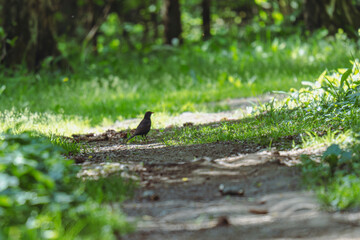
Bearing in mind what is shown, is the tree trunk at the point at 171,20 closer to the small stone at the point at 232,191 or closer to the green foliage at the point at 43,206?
the small stone at the point at 232,191

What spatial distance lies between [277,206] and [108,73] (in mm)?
10203

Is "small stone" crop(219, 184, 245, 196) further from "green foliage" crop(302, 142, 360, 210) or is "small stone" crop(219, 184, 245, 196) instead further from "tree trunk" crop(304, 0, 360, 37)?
"tree trunk" crop(304, 0, 360, 37)

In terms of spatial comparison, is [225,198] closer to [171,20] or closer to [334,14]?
[334,14]

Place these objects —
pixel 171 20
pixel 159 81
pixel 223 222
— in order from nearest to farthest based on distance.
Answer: pixel 223 222
pixel 159 81
pixel 171 20

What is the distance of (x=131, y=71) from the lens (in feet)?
43.7

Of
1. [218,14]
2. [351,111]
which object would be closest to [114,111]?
[351,111]

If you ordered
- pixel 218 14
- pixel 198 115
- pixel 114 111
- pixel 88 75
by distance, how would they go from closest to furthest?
1. pixel 198 115
2. pixel 114 111
3. pixel 88 75
4. pixel 218 14

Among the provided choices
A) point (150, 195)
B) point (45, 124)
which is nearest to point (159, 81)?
point (45, 124)

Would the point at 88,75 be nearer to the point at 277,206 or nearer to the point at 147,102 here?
the point at 147,102

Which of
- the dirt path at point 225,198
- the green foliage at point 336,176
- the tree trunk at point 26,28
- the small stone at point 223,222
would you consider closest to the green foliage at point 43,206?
the dirt path at point 225,198

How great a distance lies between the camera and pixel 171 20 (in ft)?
52.2

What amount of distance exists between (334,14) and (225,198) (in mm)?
11005

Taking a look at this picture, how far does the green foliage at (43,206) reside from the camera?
2.82 meters

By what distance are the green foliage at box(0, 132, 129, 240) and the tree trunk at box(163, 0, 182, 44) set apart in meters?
12.7
